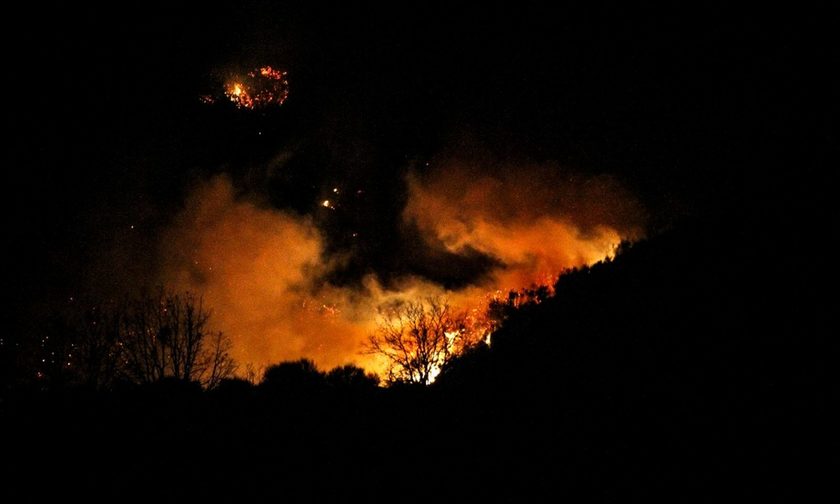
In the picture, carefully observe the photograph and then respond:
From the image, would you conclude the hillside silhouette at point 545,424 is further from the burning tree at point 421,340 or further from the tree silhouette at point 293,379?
the burning tree at point 421,340

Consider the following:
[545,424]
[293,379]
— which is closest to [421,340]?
[293,379]

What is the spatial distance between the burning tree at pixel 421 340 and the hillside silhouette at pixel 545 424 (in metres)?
13.0

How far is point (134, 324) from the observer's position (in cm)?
2566

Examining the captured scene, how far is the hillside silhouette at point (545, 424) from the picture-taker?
750 centimetres

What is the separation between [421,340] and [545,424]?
20.6 meters

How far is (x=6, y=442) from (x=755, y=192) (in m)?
28.0

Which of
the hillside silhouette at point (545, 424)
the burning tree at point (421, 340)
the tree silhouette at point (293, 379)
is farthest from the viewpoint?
the burning tree at point (421, 340)

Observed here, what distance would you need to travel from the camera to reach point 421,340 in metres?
30.1

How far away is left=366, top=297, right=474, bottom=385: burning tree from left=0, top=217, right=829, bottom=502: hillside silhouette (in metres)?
13.0

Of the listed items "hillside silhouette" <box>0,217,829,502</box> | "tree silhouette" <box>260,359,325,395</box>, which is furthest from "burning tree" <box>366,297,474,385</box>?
"hillside silhouette" <box>0,217,829,502</box>

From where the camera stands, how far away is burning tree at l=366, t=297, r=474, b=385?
29156 mm

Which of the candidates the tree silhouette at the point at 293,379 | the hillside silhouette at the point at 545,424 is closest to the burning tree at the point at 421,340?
the tree silhouette at the point at 293,379

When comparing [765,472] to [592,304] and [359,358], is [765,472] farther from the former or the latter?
[359,358]

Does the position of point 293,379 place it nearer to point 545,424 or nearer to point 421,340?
point 421,340
